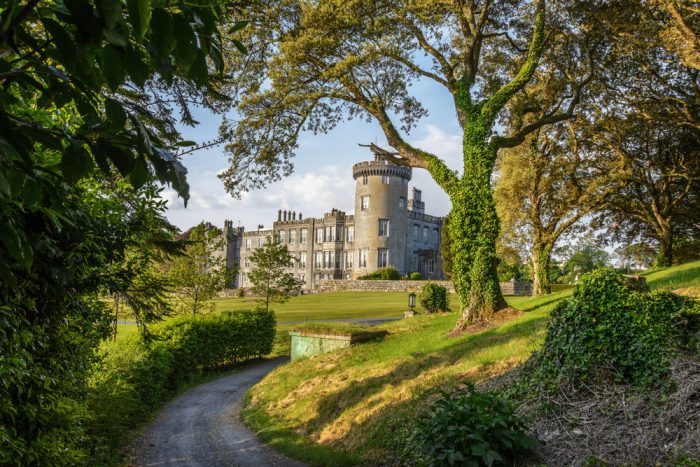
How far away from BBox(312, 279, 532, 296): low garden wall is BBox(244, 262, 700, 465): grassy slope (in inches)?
1315

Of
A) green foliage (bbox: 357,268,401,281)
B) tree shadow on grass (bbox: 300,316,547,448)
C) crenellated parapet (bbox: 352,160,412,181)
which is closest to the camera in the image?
tree shadow on grass (bbox: 300,316,547,448)

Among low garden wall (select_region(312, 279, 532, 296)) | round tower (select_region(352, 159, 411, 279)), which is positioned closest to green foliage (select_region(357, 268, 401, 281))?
low garden wall (select_region(312, 279, 532, 296))

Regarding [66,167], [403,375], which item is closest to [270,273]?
[403,375]

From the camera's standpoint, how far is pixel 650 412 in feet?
20.0

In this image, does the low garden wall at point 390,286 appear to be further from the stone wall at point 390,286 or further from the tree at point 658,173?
the tree at point 658,173

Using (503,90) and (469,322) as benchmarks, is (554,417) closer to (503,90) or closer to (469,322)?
(469,322)

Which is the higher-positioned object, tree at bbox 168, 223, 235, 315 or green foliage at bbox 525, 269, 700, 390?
tree at bbox 168, 223, 235, 315

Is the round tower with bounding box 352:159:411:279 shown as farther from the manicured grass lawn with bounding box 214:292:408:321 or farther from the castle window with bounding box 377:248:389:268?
the manicured grass lawn with bounding box 214:292:408:321

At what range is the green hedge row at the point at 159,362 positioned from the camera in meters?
9.80

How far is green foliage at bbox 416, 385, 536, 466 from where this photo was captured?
19.3 feet

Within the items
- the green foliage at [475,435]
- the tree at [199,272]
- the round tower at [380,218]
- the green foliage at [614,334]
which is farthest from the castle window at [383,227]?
the green foliage at [475,435]

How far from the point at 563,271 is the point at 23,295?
9325 centimetres

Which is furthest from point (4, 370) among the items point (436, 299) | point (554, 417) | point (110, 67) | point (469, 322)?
point (436, 299)

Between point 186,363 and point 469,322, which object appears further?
point 186,363
